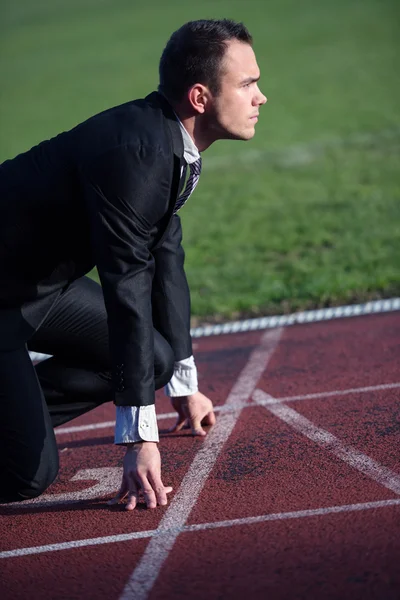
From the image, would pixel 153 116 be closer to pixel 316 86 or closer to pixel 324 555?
pixel 324 555

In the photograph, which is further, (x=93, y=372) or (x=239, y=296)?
(x=239, y=296)

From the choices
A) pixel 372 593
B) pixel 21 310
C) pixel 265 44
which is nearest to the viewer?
pixel 372 593

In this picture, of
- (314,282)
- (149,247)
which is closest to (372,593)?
Result: (149,247)

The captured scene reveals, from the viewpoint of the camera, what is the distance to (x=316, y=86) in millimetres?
18156

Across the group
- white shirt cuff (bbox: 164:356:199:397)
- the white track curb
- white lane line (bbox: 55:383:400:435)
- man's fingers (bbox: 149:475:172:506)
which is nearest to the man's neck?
white shirt cuff (bbox: 164:356:199:397)

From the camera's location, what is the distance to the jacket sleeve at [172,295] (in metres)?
4.18

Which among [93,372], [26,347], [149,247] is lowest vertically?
[93,372]

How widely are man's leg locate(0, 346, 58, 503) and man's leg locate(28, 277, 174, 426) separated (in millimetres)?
348

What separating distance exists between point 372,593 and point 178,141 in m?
1.64

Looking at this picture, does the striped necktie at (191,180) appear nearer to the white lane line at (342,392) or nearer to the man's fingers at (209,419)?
the man's fingers at (209,419)

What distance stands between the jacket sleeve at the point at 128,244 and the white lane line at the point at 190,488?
462 mm

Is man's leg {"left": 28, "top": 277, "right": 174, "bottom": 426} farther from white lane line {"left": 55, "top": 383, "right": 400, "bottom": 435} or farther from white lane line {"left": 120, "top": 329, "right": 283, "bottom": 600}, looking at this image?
white lane line {"left": 55, "top": 383, "right": 400, "bottom": 435}

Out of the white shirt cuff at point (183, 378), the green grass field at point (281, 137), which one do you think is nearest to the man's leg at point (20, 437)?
the white shirt cuff at point (183, 378)

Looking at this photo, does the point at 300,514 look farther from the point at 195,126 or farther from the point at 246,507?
the point at 195,126
